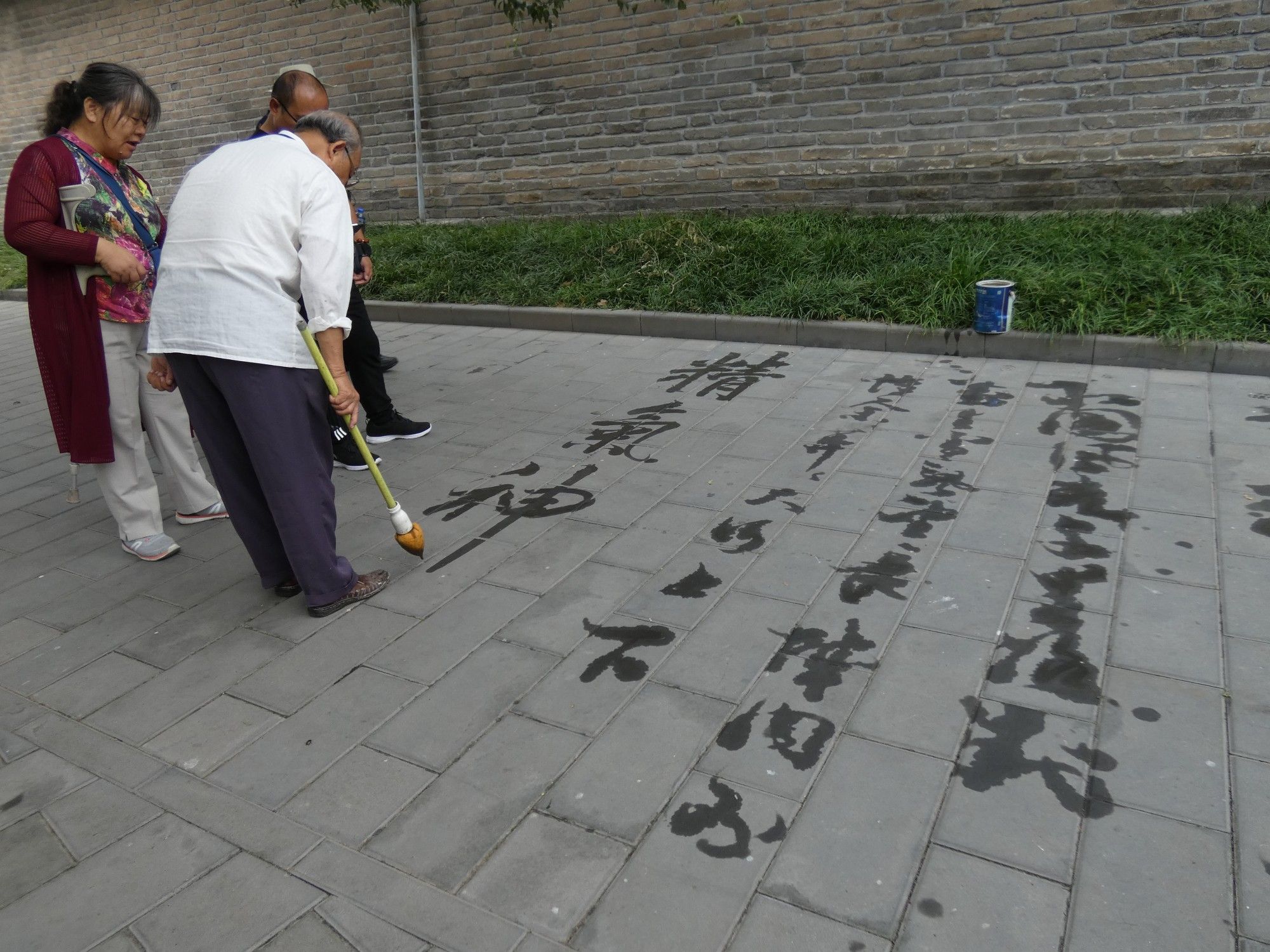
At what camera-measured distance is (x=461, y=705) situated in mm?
2592

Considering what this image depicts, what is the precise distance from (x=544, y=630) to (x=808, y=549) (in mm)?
1050

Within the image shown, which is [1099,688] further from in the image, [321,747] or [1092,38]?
[1092,38]

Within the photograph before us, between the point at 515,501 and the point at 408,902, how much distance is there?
86.9 inches

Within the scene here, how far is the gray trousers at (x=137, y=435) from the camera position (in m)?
3.52

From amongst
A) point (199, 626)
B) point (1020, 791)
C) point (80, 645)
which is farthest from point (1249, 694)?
point (80, 645)

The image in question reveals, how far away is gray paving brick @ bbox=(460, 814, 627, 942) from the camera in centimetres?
190

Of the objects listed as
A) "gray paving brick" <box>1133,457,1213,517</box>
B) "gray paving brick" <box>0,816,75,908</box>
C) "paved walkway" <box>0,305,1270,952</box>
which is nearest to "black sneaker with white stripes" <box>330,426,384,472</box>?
"paved walkway" <box>0,305,1270,952</box>

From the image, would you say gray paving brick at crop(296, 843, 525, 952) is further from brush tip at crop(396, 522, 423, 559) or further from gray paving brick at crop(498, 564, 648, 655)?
brush tip at crop(396, 522, 423, 559)

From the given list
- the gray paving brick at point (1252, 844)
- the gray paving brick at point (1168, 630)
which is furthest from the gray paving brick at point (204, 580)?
the gray paving brick at point (1252, 844)

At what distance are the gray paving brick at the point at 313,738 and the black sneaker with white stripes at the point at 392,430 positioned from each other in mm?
2321

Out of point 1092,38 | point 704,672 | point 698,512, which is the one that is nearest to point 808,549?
point 698,512

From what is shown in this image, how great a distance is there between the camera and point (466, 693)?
2645 mm

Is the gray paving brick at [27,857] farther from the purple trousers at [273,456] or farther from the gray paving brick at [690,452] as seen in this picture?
the gray paving brick at [690,452]

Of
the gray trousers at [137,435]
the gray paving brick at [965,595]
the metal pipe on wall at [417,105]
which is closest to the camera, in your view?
the gray paving brick at [965,595]
